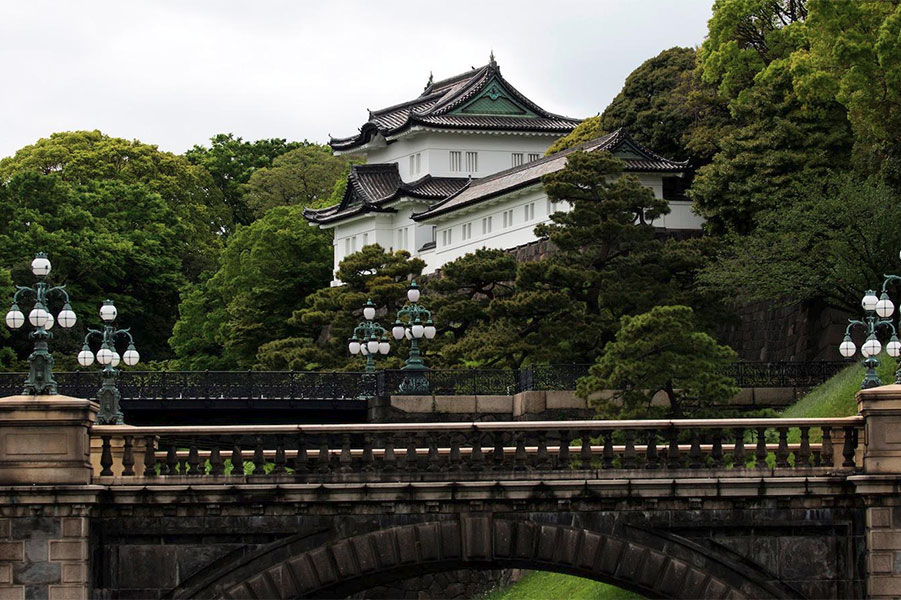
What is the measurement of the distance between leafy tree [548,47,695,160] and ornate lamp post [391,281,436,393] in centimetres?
2203

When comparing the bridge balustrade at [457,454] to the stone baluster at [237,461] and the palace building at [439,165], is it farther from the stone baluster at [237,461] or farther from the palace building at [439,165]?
the palace building at [439,165]

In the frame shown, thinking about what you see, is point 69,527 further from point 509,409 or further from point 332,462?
point 509,409

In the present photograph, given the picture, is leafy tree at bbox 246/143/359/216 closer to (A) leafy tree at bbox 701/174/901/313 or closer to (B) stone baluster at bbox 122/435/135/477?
(A) leafy tree at bbox 701/174/901/313

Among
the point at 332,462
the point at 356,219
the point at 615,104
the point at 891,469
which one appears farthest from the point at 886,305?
the point at 356,219

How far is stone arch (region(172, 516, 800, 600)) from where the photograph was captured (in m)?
29.9

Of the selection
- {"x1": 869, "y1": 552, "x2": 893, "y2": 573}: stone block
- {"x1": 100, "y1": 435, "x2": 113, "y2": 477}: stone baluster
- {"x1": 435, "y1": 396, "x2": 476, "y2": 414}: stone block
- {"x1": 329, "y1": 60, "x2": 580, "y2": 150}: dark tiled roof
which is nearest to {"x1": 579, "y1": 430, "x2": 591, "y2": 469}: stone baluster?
{"x1": 869, "y1": 552, "x2": 893, "y2": 573}: stone block

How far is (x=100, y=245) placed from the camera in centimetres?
9300

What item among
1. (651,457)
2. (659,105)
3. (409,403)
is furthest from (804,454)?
(659,105)

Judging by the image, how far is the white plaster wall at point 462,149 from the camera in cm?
9756

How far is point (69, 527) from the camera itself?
29328 millimetres

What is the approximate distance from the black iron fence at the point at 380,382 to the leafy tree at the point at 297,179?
5622cm

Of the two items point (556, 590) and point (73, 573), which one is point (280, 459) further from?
point (556, 590)

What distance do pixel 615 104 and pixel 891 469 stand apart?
54.1 m

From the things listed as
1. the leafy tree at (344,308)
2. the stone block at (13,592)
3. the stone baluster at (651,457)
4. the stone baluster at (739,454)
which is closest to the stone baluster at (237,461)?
the stone block at (13,592)
